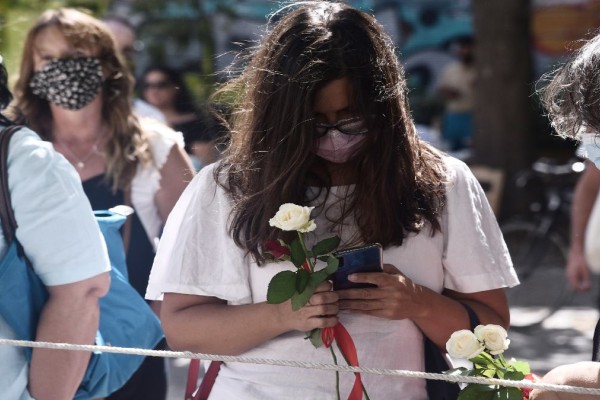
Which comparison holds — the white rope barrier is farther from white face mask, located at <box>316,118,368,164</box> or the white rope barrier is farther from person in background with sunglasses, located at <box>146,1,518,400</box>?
white face mask, located at <box>316,118,368,164</box>

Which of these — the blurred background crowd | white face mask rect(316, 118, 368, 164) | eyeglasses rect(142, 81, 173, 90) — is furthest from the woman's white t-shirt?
eyeglasses rect(142, 81, 173, 90)

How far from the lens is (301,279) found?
2.48m

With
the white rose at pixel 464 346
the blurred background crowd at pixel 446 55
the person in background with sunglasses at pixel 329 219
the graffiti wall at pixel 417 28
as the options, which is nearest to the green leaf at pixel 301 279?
the person in background with sunglasses at pixel 329 219

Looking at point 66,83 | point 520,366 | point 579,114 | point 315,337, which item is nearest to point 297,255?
point 315,337

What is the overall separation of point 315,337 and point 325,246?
8.1 inches

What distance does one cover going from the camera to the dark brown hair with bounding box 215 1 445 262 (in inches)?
105

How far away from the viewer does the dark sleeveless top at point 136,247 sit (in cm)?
412

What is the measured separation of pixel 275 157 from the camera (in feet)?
8.81

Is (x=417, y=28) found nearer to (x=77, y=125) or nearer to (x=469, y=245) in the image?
(x=77, y=125)

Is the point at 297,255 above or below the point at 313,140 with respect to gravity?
below

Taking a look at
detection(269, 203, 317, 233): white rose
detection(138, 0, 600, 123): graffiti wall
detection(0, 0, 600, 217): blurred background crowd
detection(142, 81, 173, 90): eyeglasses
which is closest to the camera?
detection(269, 203, 317, 233): white rose

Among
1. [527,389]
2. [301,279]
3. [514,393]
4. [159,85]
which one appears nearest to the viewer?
[514,393]

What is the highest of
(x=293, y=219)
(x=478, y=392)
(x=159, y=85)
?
(x=293, y=219)

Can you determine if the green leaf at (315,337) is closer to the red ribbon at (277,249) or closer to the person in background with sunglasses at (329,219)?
the person in background with sunglasses at (329,219)
